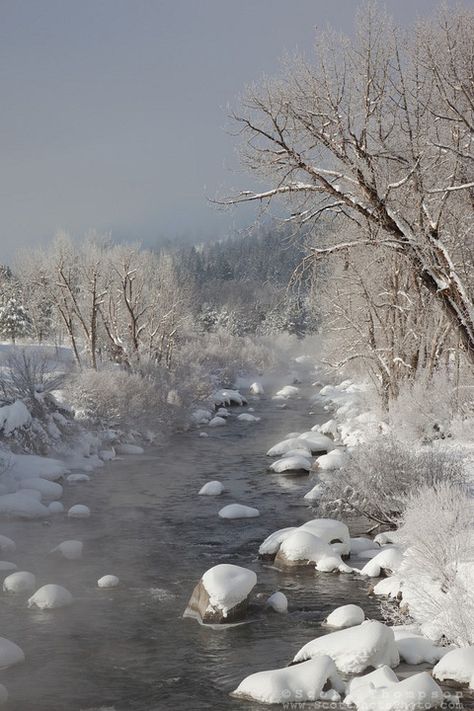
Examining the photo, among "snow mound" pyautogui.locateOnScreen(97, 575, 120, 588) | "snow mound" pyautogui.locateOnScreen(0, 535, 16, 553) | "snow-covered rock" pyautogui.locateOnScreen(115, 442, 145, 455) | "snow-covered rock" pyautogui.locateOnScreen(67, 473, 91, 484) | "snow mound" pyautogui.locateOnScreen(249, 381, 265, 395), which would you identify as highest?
"snow mound" pyautogui.locateOnScreen(0, 535, 16, 553)

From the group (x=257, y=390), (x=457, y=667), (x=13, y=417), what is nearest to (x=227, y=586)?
(x=457, y=667)

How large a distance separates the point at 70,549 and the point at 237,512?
13.7 feet

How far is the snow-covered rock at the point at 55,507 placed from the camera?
15.4 meters

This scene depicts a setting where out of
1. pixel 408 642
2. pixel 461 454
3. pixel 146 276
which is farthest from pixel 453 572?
pixel 146 276

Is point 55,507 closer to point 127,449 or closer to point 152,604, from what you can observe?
point 152,604

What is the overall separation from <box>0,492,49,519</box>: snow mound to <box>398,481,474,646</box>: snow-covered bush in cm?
884

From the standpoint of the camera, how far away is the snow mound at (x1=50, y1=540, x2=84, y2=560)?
1210cm

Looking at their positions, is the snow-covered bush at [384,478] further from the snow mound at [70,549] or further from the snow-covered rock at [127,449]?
the snow-covered rock at [127,449]

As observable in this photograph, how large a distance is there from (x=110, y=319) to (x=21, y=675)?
32055 mm

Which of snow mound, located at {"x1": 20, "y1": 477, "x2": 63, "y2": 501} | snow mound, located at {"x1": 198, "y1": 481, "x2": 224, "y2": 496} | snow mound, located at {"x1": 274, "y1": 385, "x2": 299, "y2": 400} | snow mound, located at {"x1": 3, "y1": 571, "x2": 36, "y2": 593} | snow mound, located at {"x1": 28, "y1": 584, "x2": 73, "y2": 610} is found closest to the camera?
snow mound, located at {"x1": 28, "y1": 584, "x2": 73, "y2": 610}

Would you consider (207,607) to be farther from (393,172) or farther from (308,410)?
(308,410)

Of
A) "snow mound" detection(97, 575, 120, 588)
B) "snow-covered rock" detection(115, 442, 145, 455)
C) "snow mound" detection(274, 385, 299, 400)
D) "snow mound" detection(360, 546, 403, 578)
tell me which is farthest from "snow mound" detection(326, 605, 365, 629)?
"snow mound" detection(274, 385, 299, 400)

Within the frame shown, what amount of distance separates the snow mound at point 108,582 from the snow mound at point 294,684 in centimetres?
406

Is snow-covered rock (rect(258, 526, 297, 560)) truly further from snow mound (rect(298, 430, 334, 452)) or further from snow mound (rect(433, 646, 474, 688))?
→ snow mound (rect(298, 430, 334, 452))
